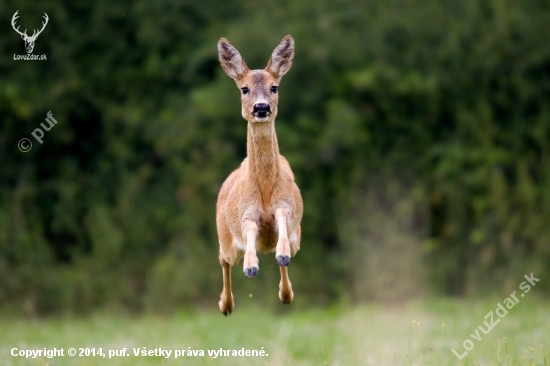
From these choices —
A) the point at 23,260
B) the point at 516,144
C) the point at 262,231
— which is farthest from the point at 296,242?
the point at 23,260

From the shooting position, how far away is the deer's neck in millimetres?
7484

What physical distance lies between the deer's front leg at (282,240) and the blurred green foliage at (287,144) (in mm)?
10159

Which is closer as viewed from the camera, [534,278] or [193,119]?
[534,278]

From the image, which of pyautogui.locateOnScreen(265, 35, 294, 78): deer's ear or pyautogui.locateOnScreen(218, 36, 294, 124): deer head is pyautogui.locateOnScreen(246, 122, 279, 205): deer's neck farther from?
pyautogui.locateOnScreen(265, 35, 294, 78): deer's ear

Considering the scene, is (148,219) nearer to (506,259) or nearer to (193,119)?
(193,119)

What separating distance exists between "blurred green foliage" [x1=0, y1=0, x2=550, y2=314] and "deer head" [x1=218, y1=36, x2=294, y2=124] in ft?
32.8

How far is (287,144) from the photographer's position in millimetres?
18438

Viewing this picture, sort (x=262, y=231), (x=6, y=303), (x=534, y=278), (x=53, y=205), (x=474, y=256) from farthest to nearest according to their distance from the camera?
(x=53, y=205) → (x=6, y=303) → (x=474, y=256) → (x=534, y=278) → (x=262, y=231)

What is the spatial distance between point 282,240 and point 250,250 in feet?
0.82

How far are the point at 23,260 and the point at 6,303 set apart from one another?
958mm

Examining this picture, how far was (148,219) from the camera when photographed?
63.8ft
